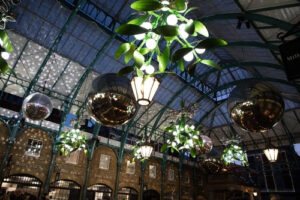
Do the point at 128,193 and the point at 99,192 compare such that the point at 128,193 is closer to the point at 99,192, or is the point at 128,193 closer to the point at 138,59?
the point at 99,192

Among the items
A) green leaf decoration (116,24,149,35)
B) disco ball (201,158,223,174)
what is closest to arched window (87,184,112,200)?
disco ball (201,158,223,174)

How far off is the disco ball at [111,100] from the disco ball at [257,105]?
127 centimetres

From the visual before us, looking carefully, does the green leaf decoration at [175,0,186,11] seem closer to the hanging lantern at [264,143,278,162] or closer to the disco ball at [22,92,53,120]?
the disco ball at [22,92,53,120]

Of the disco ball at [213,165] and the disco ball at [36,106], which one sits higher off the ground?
the disco ball at [36,106]

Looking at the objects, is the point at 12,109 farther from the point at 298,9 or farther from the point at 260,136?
the point at 260,136

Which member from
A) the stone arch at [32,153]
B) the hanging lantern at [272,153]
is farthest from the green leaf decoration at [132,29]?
the stone arch at [32,153]

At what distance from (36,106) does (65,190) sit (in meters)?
9.66

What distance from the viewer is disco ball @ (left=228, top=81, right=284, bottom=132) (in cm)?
227

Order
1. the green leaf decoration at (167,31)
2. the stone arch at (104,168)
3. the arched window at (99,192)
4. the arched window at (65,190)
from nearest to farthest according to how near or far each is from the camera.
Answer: the green leaf decoration at (167,31)
the arched window at (65,190)
the arched window at (99,192)
the stone arch at (104,168)

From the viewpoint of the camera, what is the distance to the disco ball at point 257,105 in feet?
7.45

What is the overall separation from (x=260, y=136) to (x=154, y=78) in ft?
73.7

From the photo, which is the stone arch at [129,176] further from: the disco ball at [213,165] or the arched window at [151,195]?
the disco ball at [213,165]

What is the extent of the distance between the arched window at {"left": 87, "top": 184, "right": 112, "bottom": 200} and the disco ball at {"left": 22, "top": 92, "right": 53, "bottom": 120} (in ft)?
33.1

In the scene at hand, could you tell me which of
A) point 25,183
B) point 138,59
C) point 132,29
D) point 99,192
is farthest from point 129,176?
point 132,29
